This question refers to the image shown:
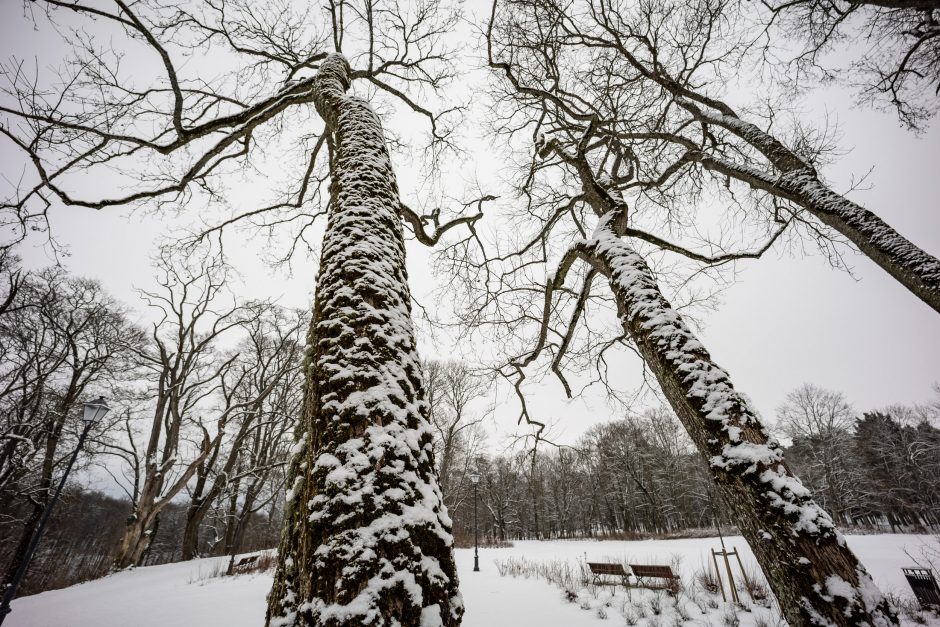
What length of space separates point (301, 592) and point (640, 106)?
7.01 m

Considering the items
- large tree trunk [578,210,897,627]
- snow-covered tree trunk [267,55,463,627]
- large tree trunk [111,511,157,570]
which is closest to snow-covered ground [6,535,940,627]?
large tree trunk [111,511,157,570]

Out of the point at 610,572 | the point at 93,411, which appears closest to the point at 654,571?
the point at 610,572

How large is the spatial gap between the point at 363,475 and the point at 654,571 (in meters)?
9.70

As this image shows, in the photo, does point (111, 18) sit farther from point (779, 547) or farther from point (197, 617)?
point (197, 617)

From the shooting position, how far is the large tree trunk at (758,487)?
1403 millimetres

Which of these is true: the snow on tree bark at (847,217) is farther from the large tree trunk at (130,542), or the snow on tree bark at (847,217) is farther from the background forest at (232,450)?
the large tree trunk at (130,542)

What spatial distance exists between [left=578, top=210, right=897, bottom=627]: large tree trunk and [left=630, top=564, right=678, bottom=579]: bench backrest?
7568mm

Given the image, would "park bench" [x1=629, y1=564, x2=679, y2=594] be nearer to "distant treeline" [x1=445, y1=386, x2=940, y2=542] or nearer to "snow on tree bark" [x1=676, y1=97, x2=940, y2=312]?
"snow on tree bark" [x1=676, y1=97, x2=940, y2=312]

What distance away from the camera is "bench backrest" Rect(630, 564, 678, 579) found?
7.26m

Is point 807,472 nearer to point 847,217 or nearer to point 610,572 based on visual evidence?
point 610,572

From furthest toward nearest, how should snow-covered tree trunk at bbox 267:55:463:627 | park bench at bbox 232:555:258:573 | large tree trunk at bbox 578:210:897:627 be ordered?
park bench at bbox 232:555:258:573 < large tree trunk at bbox 578:210:897:627 < snow-covered tree trunk at bbox 267:55:463:627

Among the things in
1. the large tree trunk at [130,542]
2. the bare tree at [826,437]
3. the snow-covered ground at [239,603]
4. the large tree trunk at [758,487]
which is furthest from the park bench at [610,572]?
the bare tree at [826,437]

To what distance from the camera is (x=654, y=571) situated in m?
7.57

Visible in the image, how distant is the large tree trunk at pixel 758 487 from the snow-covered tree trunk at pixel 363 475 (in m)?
1.67
